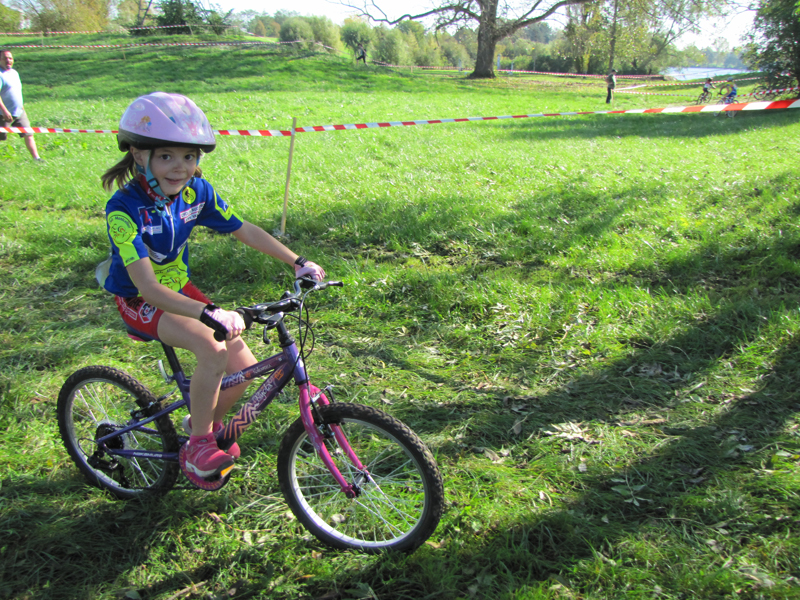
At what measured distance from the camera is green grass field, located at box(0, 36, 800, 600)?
8.47ft

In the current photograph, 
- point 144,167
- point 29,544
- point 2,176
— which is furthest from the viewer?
point 2,176

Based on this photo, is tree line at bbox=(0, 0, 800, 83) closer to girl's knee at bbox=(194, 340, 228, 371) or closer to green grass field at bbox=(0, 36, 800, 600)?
green grass field at bbox=(0, 36, 800, 600)

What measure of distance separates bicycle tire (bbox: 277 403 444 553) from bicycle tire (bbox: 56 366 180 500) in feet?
2.50

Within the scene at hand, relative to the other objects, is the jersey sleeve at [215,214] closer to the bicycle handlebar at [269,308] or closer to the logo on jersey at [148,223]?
the logo on jersey at [148,223]

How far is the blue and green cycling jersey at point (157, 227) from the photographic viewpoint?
2372 millimetres

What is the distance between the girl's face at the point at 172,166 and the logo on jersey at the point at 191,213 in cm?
15

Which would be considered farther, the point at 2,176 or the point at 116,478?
the point at 2,176

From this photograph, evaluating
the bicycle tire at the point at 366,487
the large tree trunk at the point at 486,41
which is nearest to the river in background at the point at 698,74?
the large tree trunk at the point at 486,41

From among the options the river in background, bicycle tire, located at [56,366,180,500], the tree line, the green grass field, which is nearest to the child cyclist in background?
bicycle tire, located at [56,366,180,500]

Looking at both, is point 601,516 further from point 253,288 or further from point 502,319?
point 253,288

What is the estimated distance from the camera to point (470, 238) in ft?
21.4

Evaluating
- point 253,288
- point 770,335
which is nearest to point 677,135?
point 770,335

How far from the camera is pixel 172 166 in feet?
8.25

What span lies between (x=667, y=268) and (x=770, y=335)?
60.4 inches
